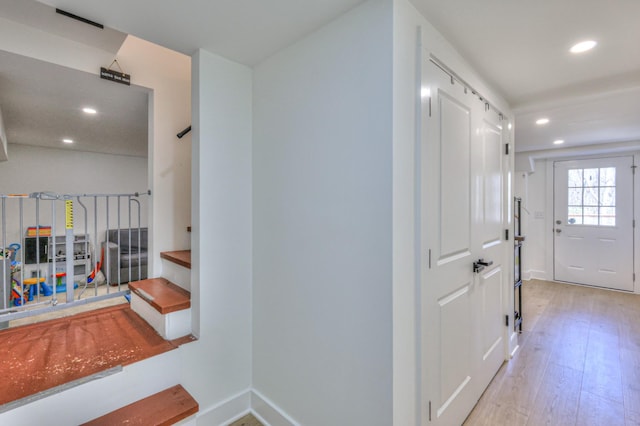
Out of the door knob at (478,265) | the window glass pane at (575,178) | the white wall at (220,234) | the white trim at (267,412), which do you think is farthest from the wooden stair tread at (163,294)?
the window glass pane at (575,178)

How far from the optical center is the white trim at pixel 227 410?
1.74 meters

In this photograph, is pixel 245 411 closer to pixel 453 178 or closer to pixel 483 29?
pixel 453 178

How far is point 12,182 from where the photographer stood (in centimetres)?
459

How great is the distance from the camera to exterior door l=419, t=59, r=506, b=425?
1421 mm

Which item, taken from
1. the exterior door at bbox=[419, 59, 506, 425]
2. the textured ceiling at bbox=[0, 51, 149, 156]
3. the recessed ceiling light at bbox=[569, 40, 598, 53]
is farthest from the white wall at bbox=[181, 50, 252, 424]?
the recessed ceiling light at bbox=[569, 40, 598, 53]

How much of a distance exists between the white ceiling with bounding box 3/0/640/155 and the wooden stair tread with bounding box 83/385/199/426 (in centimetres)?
199

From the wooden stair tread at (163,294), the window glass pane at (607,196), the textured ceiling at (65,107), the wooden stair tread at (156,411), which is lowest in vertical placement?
the wooden stair tread at (156,411)

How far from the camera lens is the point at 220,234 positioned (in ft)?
5.95

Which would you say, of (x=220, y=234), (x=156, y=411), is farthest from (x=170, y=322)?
(x=220, y=234)

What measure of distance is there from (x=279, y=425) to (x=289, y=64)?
2176 mm

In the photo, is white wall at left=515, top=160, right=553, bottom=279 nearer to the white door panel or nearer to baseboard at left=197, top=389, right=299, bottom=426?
the white door panel

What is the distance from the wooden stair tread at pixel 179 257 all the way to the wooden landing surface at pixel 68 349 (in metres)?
0.46

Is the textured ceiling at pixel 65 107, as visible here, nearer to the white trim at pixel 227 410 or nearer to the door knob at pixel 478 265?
the white trim at pixel 227 410

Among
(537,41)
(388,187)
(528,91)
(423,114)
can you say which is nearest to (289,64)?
(423,114)
